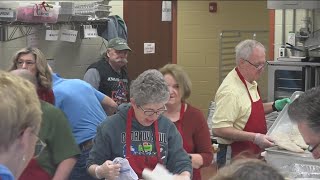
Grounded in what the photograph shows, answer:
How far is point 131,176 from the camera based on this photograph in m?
2.87

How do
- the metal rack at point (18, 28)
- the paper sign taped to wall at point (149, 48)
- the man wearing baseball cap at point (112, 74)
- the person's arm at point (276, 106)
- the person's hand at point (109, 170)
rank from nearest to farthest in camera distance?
1. the person's hand at point (109, 170)
2. the person's arm at point (276, 106)
3. the metal rack at point (18, 28)
4. the man wearing baseball cap at point (112, 74)
5. the paper sign taped to wall at point (149, 48)

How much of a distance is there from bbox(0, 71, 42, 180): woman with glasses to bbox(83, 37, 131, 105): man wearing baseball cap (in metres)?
3.67

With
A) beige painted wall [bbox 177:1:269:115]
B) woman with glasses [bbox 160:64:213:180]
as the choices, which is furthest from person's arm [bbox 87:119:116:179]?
beige painted wall [bbox 177:1:269:115]

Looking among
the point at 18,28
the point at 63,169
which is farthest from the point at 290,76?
the point at 63,169

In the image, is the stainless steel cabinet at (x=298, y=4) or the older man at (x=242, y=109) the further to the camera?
the stainless steel cabinet at (x=298, y=4)

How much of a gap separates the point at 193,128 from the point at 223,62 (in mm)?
4678

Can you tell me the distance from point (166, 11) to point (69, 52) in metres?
1.93

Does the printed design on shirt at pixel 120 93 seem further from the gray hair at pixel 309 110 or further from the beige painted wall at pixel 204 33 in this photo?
the gray hair at pixel 309 110

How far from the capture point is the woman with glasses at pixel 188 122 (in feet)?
11.1

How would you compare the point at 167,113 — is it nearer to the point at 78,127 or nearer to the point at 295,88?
the point at 78,127

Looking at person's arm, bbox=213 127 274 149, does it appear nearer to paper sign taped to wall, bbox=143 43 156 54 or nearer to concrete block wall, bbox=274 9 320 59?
concrete block wall, bbox=274 9 320 59

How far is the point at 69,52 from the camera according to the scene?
592 cm

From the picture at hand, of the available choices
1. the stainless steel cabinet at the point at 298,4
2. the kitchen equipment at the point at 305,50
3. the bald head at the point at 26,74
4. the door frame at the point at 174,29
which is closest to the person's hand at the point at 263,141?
the bald head at the point at 26,74

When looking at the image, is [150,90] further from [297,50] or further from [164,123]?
[297,50]
